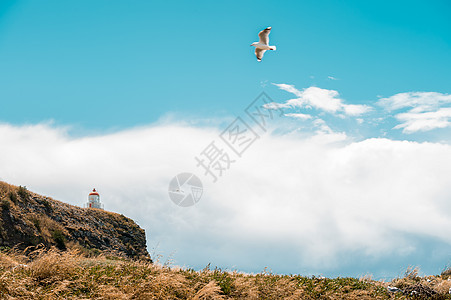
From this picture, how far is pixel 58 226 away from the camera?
30.2 metres

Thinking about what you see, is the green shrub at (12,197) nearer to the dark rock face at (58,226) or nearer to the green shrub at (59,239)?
the dark rock face at (58,226)

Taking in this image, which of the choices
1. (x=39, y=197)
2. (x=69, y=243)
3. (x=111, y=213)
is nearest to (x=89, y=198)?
(x=111, y=213)

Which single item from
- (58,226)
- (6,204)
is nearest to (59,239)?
(58,226)

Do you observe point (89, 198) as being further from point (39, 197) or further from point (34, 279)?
point (34, 279)

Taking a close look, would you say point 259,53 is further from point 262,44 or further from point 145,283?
point 145,283

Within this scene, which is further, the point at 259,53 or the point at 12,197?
the point at 12,197

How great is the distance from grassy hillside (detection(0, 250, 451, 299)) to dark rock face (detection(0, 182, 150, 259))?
13.6 m

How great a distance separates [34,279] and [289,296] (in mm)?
5902

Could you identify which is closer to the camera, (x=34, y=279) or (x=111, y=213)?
(x=34, y=279)

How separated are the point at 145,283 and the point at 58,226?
23724mm

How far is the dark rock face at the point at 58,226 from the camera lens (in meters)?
26.8

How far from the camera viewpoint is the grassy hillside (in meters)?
8.26

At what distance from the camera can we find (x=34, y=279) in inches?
342

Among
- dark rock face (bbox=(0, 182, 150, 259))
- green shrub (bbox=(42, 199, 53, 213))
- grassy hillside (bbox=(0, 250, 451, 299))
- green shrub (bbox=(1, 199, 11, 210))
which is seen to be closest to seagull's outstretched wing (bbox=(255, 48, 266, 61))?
grassy hillside (bbox=(0, 250, 451, 299))
